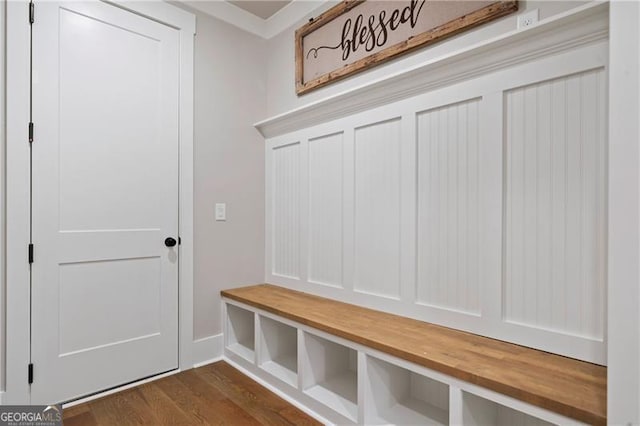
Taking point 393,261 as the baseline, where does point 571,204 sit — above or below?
above

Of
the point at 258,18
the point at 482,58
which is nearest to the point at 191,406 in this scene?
the point at 482,58

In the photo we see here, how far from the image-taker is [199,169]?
2.45m

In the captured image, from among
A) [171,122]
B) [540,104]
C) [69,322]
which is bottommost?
[69,322]

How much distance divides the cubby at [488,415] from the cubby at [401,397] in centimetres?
23

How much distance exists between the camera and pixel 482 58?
5.03 ft

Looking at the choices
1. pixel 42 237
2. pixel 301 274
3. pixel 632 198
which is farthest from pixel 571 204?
pixel 42 237

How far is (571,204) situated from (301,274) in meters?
1.65

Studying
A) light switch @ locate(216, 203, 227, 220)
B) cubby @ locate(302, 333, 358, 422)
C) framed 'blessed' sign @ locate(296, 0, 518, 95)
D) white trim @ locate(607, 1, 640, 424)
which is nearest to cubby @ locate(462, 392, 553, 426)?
white trim @ locate(607, 1, 640, 424)

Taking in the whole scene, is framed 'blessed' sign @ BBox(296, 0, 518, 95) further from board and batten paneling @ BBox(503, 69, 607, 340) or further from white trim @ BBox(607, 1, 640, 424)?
white trim @ BBox(607, 1, 640, 424)

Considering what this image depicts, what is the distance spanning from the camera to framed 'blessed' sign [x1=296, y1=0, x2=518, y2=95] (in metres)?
1.67

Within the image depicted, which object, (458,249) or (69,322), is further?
(69,322)

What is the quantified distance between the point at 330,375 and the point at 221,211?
1.34 meters

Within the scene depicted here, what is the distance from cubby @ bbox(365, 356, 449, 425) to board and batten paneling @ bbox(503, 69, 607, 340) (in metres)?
0.55

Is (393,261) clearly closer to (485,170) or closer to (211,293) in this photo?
(485,170)
